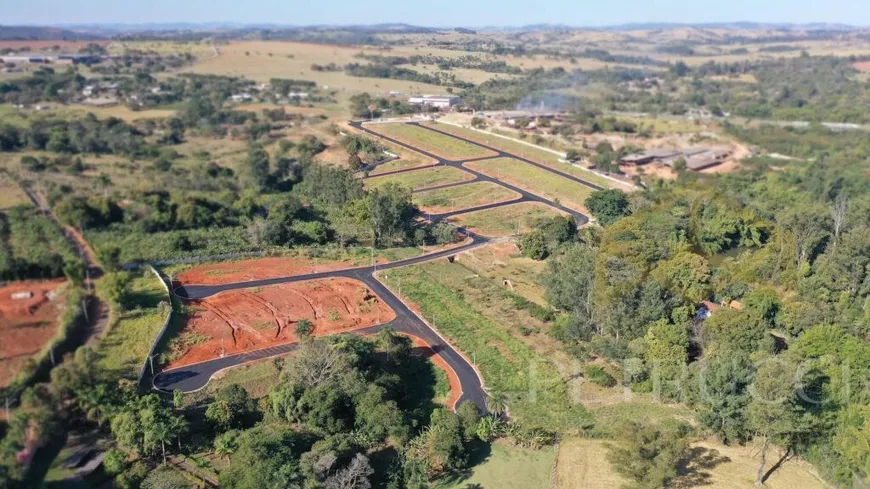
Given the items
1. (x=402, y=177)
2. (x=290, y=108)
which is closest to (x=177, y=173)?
(x=402, y=177)

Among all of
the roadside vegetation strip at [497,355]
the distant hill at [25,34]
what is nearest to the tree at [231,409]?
the roadside vegetation strip at [497,355]

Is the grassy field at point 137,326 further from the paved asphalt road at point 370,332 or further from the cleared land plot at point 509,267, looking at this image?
the cleared land plot at point 509,267

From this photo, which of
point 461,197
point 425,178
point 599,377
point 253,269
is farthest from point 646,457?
point 425,178

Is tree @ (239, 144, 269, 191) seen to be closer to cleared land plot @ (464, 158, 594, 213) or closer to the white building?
the white building

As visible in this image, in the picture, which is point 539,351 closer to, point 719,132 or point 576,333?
point 576,333

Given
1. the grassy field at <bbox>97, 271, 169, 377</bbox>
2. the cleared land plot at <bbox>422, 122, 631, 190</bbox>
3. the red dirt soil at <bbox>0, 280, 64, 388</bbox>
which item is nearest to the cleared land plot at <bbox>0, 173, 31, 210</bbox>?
the grassy field at <bbox>97, 271, 169, 377</bbox>

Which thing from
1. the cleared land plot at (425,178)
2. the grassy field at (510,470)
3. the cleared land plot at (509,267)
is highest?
the cleared land plot at (425,178)
